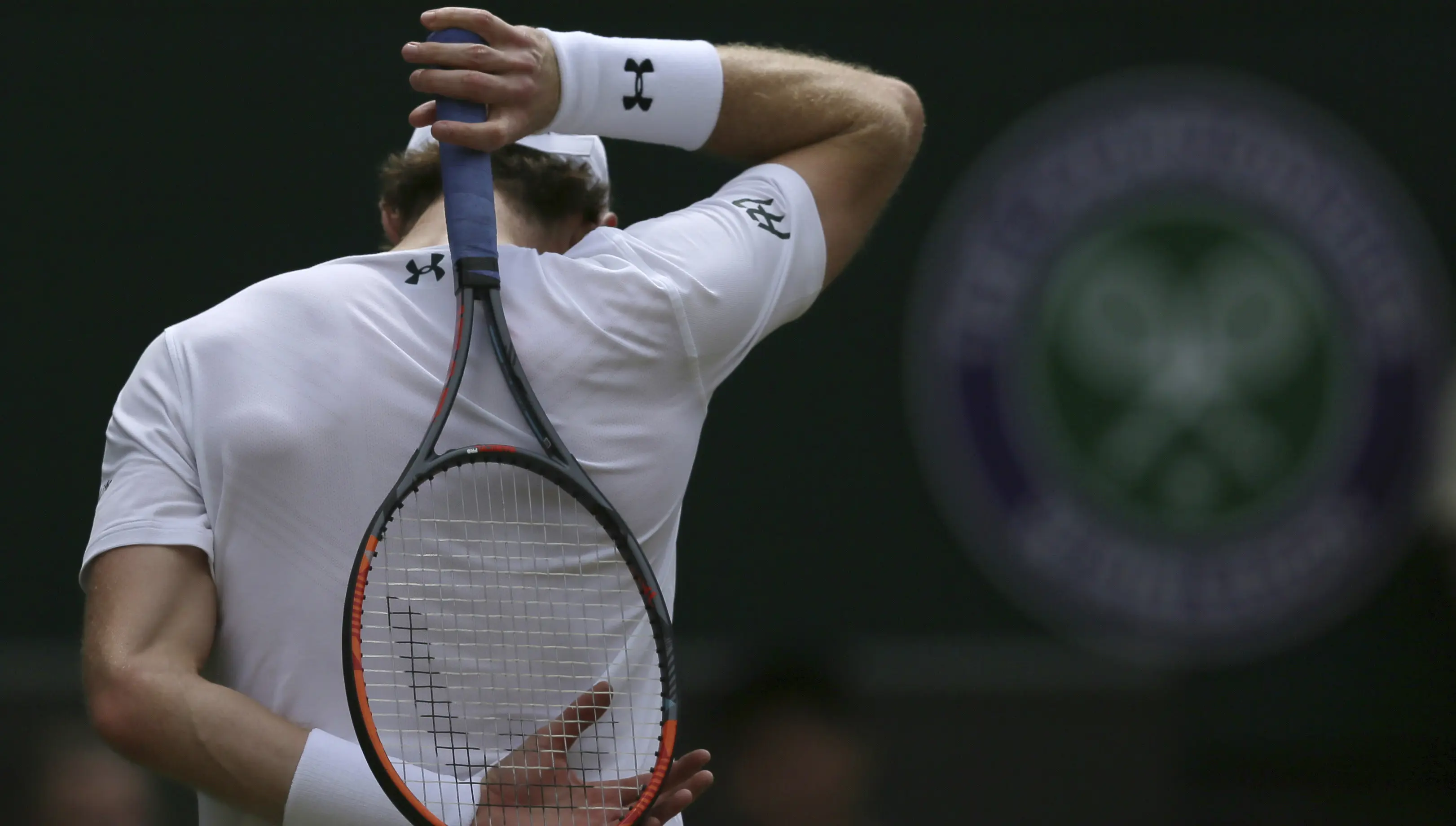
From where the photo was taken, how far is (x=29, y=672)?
328cm

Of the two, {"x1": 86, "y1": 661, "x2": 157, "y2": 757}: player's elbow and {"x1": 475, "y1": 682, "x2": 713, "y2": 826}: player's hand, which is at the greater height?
{"x1": 86, "y1": 661, "x2": 157, "y2": 757}: player's elbow

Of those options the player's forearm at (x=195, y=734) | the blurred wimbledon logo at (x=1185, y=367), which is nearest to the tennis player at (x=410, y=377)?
the player's forearm at (x=195, y=734)

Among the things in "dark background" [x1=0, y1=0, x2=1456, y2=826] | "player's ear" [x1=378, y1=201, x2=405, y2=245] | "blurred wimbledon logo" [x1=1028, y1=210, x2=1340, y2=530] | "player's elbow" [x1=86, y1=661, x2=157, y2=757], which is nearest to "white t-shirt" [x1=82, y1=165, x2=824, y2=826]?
"player's elbow" [x1=86, y1=661, x2=157, y2=757]

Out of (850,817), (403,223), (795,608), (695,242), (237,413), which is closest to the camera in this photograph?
(237,413)

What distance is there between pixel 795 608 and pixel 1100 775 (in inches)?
27.5

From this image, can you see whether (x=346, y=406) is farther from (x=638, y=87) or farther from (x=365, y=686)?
(x=638, y=87)

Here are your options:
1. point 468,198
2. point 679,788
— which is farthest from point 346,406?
point 679,788

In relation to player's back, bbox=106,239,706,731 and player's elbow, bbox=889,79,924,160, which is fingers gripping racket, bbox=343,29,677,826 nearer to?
player's back, bbox=106,239,706,731

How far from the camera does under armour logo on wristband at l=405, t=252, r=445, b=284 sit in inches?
61.4

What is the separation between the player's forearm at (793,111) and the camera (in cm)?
179

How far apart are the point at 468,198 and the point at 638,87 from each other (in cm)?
28

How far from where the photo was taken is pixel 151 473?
56.0 inches

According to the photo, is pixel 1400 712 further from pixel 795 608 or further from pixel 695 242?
pixel 695 242

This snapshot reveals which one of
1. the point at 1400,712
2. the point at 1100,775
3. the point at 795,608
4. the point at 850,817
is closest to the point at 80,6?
the point at 795,608
